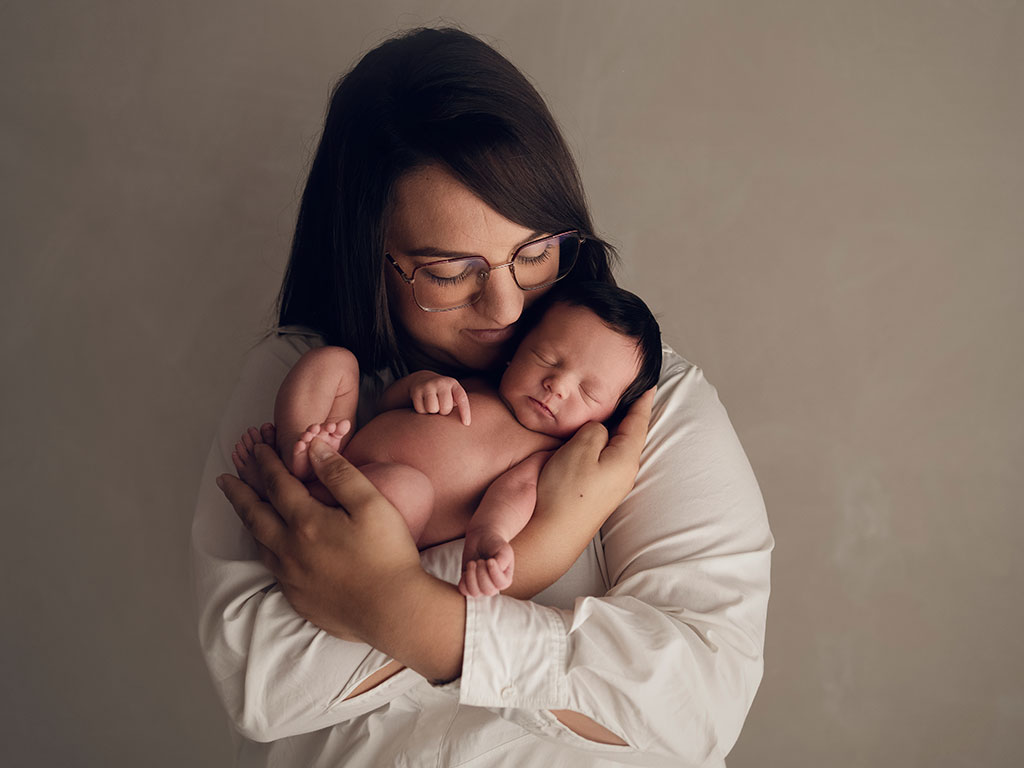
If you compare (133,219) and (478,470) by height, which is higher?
(133,219)

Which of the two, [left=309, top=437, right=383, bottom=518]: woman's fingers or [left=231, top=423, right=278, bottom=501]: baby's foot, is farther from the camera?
[left=231, top=423, right=278, bottom=501]: baby's foot

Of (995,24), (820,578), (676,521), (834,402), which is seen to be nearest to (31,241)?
(676,521)

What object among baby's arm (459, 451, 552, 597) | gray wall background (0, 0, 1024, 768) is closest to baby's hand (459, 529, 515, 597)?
baby's arm (459, 451, 552, 597)

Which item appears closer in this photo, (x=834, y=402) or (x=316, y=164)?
(x=316, y=164)

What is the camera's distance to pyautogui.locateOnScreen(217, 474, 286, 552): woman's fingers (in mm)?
1405

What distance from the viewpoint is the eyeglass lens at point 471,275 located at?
162cm

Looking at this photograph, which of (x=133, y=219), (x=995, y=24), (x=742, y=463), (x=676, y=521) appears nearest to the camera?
(x=676, y=521)

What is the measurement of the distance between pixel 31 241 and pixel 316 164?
108 centimetres

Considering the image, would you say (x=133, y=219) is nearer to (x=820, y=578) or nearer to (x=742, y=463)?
(x=742, y=463)

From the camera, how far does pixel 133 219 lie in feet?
7.63

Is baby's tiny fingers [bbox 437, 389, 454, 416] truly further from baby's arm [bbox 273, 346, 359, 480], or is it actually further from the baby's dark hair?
the baby's dark hair

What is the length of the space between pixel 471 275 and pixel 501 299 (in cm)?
8

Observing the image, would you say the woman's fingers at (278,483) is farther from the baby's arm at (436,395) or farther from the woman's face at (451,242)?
the woman's face at (451,242)

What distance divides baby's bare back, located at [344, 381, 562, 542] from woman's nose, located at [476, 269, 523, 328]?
22cm
